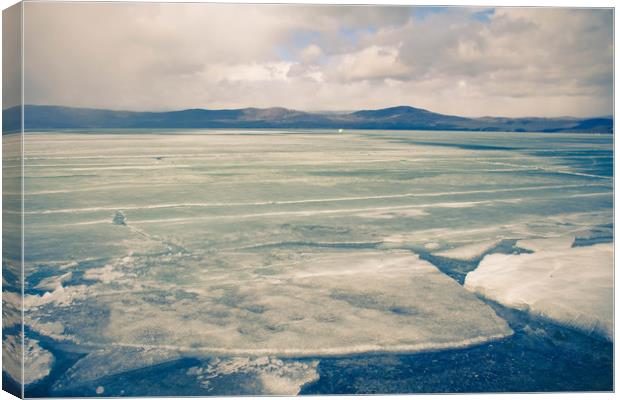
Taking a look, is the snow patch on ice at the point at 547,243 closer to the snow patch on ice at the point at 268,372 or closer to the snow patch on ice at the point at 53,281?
the snow patch on ice at the point at 268,372

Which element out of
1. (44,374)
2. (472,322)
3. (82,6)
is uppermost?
(82,6)

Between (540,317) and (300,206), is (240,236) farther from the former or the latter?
(540,317)

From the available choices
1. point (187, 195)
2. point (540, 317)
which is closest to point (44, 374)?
point (540, 317)

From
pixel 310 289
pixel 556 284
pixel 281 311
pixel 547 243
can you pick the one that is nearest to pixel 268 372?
pixel 281 311

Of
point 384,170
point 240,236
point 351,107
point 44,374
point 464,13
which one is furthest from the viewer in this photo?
point 384,170

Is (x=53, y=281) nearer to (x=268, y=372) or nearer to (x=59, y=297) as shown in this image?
(x=59, y=297)

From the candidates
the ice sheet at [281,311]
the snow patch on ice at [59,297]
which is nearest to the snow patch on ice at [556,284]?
the ice sheet at [281,311]
